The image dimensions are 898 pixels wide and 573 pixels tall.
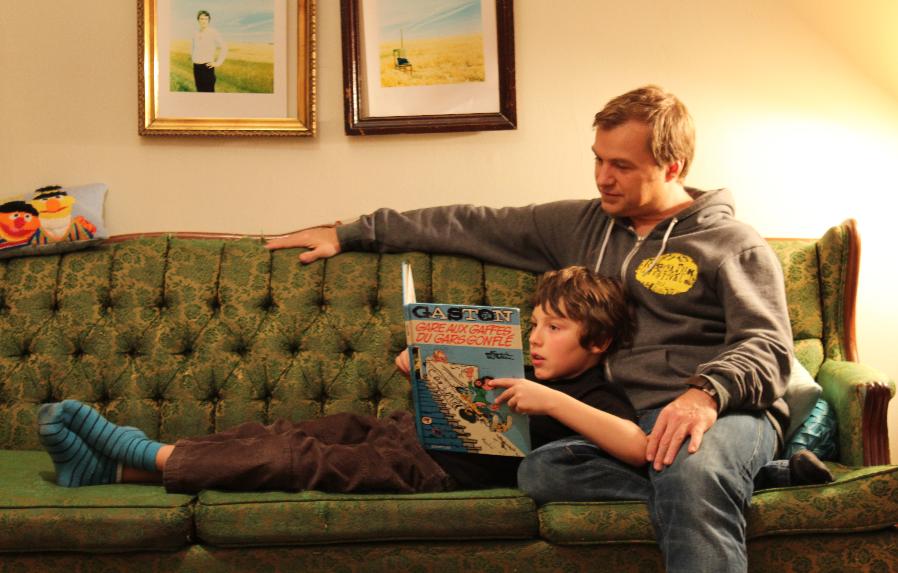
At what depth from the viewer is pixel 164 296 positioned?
2.38m

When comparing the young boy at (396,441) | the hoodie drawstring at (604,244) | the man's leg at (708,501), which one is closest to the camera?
the man's leg at (708,501)

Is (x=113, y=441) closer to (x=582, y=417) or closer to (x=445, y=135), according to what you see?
(x=582, y=417)

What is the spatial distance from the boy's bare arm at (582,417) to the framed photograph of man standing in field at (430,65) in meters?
1.10

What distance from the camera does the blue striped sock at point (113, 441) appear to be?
1863 millimetres

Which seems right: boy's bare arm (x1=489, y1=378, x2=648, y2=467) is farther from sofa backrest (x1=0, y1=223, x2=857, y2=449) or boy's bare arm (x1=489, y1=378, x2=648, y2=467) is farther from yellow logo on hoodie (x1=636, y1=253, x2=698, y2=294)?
sofa backrest (x1=0, y1=223, x2=857, y2=449)

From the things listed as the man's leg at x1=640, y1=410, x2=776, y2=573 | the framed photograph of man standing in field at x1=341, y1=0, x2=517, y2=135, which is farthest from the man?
the framed photograph of man standing in field at x1=341, y1=0, x2=517, y2=135

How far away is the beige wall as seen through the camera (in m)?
2.66

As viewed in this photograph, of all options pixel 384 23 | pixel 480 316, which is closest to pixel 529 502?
pixel 480 316

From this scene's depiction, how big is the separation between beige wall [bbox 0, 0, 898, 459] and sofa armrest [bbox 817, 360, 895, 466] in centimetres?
79

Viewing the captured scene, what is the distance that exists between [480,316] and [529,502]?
14.9 inches

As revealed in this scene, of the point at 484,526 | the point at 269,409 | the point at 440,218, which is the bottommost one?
the point at 484,526

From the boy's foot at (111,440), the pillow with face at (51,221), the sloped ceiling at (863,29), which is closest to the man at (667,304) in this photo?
the pillow with face at (51,221)

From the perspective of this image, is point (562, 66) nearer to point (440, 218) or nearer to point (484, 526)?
point (440, 218)

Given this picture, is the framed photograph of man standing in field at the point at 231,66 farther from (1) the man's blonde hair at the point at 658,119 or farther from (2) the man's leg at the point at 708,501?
(2) the man's leg at the point at 708,501
